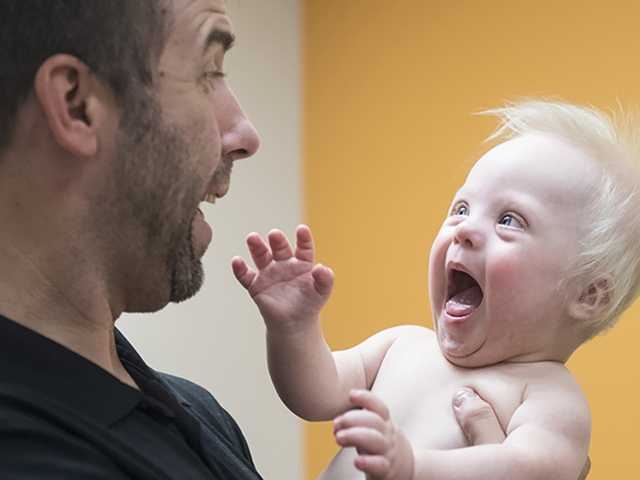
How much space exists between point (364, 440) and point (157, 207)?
0.29 m

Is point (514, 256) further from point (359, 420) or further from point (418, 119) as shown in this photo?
point (418, 119)

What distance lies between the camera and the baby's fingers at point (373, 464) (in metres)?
0.87

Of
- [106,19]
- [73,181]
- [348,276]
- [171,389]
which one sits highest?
[106,19]

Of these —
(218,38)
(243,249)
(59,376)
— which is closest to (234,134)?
(218,38)

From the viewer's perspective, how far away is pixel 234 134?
1028mm

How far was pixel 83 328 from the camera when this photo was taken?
0.93m

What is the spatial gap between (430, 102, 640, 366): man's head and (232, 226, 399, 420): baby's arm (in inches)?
6.0

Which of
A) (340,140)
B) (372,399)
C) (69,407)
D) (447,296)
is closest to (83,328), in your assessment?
(69,407)

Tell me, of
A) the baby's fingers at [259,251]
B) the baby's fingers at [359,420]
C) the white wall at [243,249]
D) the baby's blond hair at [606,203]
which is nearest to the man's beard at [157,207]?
the baby's fingers at [259,251]

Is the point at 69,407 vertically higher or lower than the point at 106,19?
lower

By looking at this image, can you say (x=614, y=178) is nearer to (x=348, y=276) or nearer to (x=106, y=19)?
(x=106, y=19)

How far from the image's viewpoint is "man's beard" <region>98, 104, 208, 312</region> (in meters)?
0.92

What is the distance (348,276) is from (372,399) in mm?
1705

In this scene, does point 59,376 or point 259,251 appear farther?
point 259,251
